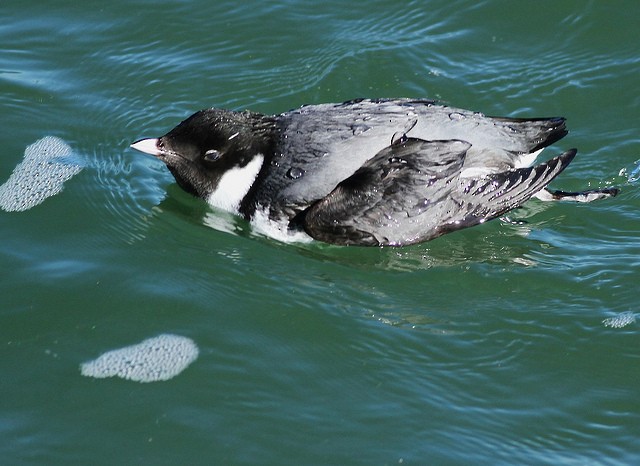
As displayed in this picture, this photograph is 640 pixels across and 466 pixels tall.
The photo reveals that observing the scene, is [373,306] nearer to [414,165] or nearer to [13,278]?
[414,165]

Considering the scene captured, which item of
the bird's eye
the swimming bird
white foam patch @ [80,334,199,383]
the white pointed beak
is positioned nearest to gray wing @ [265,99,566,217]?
the swimming bird

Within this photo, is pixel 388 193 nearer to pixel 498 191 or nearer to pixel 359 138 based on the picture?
pixel 359 138

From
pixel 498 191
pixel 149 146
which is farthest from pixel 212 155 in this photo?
pixel 498 191

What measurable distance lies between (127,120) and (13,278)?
2713 millimetres

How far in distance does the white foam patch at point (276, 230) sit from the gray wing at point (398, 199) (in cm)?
15

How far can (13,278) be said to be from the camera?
8.70 m

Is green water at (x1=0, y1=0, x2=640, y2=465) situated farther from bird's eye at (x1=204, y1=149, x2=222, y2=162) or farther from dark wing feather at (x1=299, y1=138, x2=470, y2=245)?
bird's eye at (x1=204, y1=149, x2=222, y2=162)

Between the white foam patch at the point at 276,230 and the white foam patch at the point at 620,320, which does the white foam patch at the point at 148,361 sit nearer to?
the white foam patch at the point at 276,230

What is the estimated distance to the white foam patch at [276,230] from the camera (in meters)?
9.16

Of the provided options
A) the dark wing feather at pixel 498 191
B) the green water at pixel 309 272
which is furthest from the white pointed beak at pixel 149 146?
the dark wing feather at pixel 498 191

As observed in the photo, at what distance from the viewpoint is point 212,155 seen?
9438mm

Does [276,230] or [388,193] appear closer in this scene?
[388,193]

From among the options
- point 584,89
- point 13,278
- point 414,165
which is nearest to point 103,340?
point 13,278

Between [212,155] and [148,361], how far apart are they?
2293 mm
